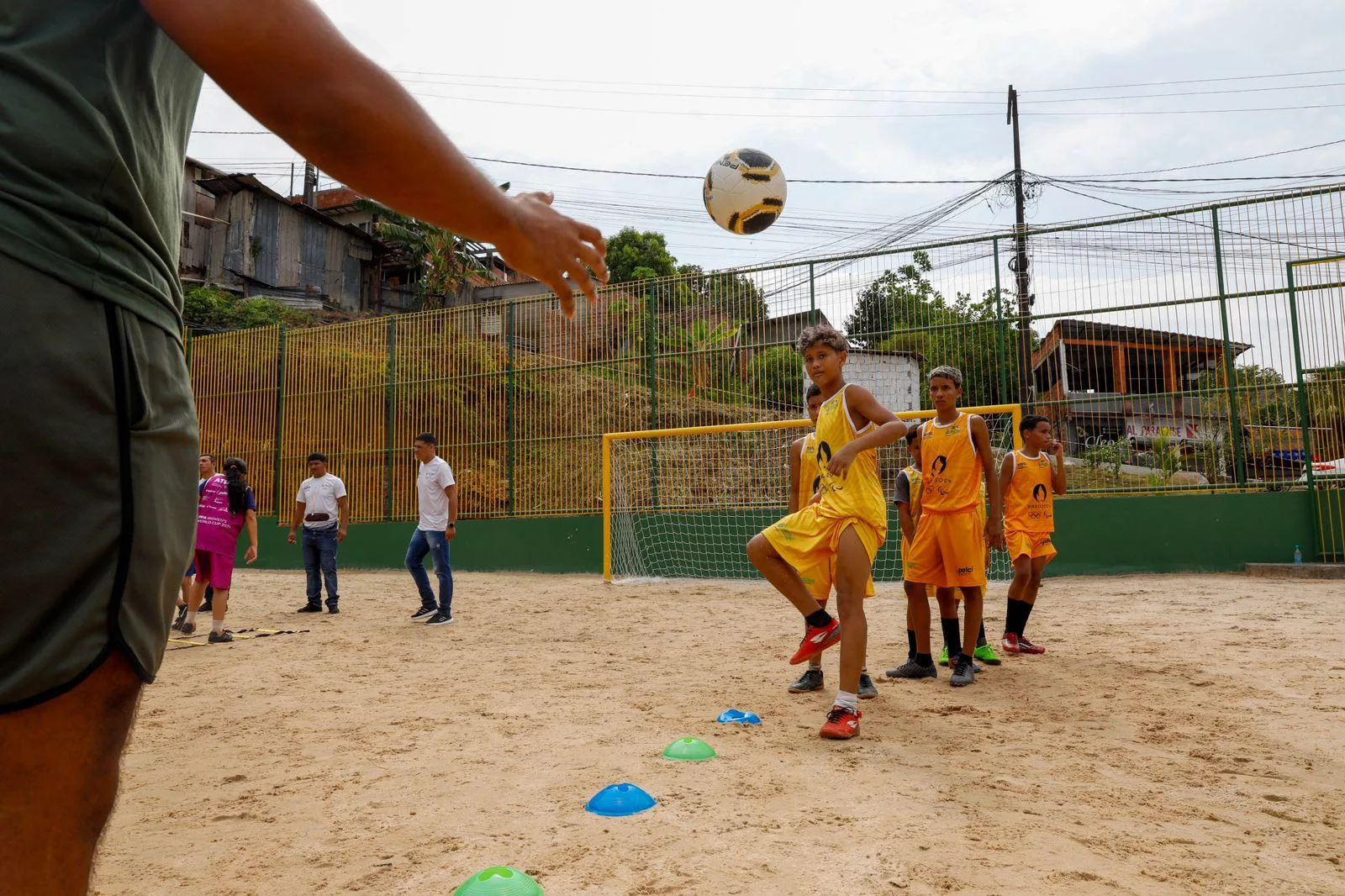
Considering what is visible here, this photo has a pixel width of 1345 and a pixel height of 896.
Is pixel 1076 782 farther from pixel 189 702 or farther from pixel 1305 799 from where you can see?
pixel 189 702

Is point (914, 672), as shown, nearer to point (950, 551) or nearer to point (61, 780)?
point (950, 551)

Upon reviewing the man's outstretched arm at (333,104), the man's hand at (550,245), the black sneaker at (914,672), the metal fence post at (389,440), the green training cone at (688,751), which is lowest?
the black sneaker at (914,672)

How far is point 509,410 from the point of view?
16047 millimetres

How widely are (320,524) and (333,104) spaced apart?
10413 millimetres

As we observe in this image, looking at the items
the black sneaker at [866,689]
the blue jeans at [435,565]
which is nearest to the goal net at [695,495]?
the blue jeans at [435,565]

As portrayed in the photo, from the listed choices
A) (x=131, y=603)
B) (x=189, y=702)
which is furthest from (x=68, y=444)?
(x=189, y=702)

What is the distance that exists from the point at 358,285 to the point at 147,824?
4159 cm

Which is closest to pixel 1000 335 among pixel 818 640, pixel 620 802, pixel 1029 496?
pixel 1029 496

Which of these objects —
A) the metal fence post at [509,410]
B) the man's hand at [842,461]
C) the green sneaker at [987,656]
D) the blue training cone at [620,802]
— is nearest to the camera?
the blue training cone at [620,802]

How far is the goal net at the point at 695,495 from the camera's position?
1327 centimetres

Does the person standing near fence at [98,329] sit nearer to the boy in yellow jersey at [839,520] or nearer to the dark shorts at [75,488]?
the dark shorts at [75,488]

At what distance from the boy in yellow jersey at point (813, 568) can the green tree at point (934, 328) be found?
625 cm

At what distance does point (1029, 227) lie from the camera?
12.3 meters

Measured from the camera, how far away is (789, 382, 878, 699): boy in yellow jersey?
522 centimetres
